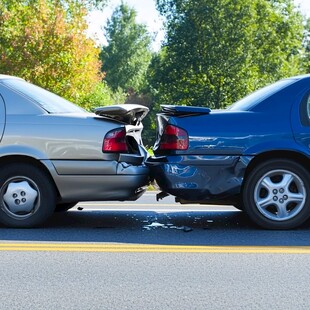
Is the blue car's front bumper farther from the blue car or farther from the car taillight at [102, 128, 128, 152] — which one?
the car taillight at [102, 128, 128, 152]

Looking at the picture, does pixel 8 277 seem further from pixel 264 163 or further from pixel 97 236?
pixel 264 163

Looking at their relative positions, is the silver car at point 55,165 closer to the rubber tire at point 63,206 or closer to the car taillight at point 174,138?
the car taillight at point 174,138

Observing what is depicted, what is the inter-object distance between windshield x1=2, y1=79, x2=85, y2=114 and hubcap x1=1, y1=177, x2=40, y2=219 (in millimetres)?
819

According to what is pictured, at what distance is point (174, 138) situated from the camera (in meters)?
7.31

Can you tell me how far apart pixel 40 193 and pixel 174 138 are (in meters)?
1.45

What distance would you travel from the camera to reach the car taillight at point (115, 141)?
24.0 feet

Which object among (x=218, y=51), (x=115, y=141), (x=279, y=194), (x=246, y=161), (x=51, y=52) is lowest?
(x=279, y=194)

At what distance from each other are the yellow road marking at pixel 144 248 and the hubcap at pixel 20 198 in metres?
0.78

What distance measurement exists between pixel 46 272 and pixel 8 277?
306mm

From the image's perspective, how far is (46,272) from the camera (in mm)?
5430

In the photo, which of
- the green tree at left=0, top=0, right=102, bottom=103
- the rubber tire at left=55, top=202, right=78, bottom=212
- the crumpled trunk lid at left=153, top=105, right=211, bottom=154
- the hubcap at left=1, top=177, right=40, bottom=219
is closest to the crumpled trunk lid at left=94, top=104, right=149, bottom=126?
the crumpled trunk lid at left=153, top=105, right=211, bottom=154

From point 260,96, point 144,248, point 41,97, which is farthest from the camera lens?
point 41,97

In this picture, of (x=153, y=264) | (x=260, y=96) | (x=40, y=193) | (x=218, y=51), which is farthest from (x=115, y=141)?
(x=218, y=51)

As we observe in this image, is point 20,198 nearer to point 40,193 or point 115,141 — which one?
point 40,193
